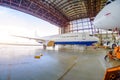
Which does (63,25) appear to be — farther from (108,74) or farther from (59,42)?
(108,74)

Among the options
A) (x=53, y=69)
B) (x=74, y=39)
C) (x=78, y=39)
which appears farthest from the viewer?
(x=74, y=39)

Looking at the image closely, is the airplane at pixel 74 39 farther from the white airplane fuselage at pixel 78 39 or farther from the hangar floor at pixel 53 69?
the hangar floor at pixel 53 69

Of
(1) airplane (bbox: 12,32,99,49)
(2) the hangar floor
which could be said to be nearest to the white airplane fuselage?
(1) airplane (bbox: 12,32,99,49)

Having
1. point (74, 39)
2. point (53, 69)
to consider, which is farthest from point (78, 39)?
point (53, 69)

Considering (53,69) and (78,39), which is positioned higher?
(78,39)

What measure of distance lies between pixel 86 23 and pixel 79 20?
2.45 meters

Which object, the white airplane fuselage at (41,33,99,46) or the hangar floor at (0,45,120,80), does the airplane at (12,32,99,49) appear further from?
the hangar floor at (0,45,120,80)

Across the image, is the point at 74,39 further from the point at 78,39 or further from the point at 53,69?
the point at 53,69

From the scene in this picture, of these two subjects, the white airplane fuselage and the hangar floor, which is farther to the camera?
the white airplane fuselage

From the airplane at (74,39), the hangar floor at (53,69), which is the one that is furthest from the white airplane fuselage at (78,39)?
the hangar floor at (53,69)

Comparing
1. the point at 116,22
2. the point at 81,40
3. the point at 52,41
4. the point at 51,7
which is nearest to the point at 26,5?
the point at 51,7

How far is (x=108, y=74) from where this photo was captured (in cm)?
173

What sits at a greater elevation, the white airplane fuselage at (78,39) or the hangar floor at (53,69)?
the white airplane fuselage at (78,39)

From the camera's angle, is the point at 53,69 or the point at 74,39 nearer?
the point at 53,69
